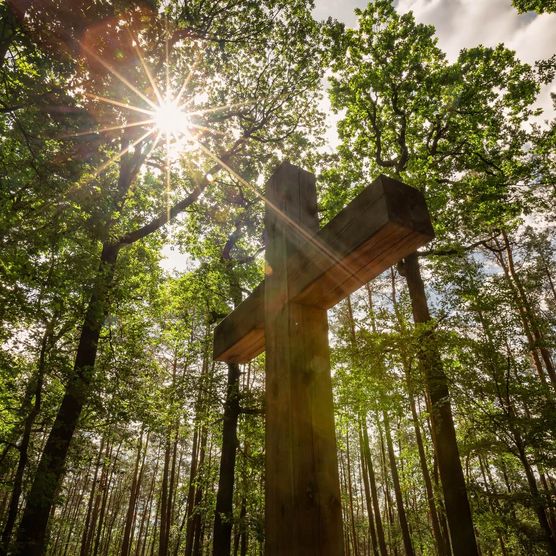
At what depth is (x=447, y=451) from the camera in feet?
28.7

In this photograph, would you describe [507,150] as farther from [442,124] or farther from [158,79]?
[158,79]

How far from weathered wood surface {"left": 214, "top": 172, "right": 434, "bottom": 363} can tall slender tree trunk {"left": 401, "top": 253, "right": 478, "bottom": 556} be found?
7.84 meters

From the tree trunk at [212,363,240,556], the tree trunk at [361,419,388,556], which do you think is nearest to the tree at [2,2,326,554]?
the tree trunk at [212,363,240,556]

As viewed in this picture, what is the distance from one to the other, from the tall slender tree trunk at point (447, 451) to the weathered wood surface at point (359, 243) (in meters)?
7.84

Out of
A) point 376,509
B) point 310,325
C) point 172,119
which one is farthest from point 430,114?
point 376,509

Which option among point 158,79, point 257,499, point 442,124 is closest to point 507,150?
point 442,124

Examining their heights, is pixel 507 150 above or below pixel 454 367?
above

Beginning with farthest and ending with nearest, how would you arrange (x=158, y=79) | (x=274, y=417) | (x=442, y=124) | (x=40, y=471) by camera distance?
(x=442, y=124), (x=158, y=79), (x=40, y=471), (x=274, y=417)

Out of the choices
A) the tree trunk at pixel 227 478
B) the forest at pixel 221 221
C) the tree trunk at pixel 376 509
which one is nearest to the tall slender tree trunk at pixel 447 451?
the forest at pixel 221 221

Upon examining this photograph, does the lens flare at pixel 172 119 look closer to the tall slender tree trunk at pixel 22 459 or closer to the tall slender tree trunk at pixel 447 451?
the tall slender tree trunk at pixel 22 459

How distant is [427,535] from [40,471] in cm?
2276

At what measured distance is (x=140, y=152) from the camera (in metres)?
11.1

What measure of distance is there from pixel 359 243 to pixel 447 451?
9705 millimetres

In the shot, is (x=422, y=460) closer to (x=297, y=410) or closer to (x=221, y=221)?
(x=221, y=221)
